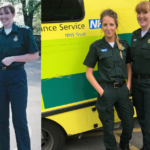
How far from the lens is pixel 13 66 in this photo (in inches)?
63.6

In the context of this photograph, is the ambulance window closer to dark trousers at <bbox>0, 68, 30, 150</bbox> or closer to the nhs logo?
the nhs logo

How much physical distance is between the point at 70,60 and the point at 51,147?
1.04 metres

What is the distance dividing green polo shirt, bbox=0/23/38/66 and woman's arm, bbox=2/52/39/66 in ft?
0.07

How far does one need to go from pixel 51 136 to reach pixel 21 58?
3.83 feet

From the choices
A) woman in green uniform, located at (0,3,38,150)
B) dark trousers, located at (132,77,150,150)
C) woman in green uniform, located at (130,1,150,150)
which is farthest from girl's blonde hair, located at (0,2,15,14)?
dark trousers, located at (132,77,150,150)

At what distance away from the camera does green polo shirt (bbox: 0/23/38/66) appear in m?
1.57

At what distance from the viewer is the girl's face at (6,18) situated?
1553 mm

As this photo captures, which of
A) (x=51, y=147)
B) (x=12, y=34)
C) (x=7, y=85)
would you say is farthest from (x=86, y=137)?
(x=12, y=34)

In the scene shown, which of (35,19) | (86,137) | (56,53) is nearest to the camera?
(35,19)

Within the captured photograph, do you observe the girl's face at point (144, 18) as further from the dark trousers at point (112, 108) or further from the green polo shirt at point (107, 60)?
the dark trousers at point (112, 108)

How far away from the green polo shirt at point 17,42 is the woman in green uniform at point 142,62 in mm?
1131

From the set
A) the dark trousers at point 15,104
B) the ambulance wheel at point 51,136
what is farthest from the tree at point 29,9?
the ambulance wheel at point 51,136

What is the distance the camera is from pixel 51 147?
2521 mm

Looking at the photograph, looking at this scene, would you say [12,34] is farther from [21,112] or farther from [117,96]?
[117,96]
